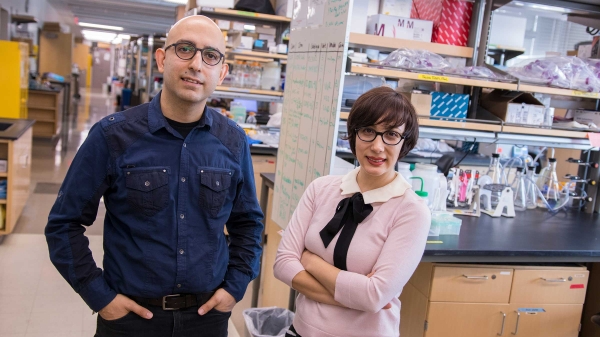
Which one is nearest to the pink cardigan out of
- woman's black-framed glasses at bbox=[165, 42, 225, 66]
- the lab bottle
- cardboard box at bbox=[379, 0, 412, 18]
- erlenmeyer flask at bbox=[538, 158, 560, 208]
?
woman's black-framed glasses at bbox=[165, 42, 225, 66]

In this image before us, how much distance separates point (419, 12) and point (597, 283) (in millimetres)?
1933

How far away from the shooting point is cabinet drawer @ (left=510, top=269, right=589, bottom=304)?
106 inches

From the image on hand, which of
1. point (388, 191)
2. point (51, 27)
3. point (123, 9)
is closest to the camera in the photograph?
point (388, 191)

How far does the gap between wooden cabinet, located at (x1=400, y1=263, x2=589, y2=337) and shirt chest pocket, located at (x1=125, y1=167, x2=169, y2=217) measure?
1348 millimetres

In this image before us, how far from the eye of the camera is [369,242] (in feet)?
5.68

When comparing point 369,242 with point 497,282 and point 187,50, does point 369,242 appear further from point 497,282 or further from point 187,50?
point 497,282

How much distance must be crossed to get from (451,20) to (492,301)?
1.76 metres

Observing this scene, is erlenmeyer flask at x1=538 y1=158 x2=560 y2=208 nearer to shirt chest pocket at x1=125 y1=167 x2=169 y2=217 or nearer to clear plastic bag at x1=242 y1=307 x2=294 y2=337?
clear plastic bag at x1=242 y1=307 x2=294 y2=337

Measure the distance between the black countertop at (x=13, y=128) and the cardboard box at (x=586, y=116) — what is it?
428 cm

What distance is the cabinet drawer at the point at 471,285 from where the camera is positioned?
2.56 meters

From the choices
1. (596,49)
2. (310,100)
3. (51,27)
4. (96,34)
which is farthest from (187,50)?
(96,34)

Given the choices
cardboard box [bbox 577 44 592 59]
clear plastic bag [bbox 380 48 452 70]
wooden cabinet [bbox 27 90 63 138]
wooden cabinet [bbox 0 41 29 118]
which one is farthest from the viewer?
wooden cabinet [bbox 27 90 63 138]

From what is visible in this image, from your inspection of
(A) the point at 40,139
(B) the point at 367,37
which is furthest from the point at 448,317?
(A) the point at 40,139

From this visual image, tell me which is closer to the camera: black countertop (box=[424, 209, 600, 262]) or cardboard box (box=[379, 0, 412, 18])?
black countertop (box=[424, 209, 600, 262])
